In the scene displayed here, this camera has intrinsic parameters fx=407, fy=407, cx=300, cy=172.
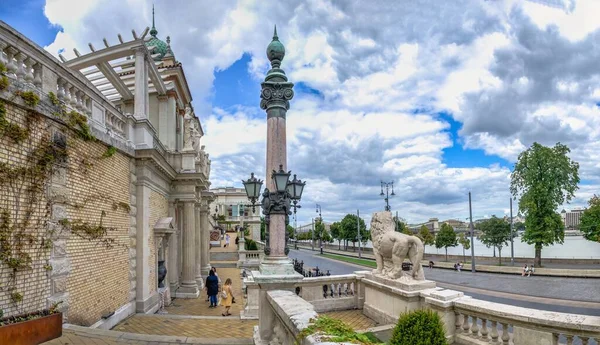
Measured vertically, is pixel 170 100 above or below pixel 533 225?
above

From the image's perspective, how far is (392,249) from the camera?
10.7 meters

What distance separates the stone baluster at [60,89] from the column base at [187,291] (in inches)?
493

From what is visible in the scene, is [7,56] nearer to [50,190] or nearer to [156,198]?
[50,190]

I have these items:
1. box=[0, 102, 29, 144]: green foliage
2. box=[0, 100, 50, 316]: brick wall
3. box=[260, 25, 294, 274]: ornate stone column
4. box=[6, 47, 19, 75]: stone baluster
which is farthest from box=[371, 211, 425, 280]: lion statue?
box=[6, 47, 19, 75]: stone baluster

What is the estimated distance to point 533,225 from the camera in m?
39.6

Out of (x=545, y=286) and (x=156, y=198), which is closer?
(x=156, y=198)

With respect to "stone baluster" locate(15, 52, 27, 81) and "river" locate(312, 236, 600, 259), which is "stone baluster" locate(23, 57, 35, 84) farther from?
"river" locate(312, 236, 600, 259)

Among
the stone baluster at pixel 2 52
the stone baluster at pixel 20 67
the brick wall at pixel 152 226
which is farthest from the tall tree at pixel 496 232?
the stone baluster at pixel 2 52

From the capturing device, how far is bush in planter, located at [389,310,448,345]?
5.33 meters

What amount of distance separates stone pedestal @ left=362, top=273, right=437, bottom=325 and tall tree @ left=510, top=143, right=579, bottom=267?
34072 mm

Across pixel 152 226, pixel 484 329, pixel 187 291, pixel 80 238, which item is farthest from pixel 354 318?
pixel 187 291

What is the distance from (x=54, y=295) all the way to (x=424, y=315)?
6.72 metres

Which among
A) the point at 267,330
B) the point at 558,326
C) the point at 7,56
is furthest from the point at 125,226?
the point at 558,326

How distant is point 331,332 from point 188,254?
54.2ft
